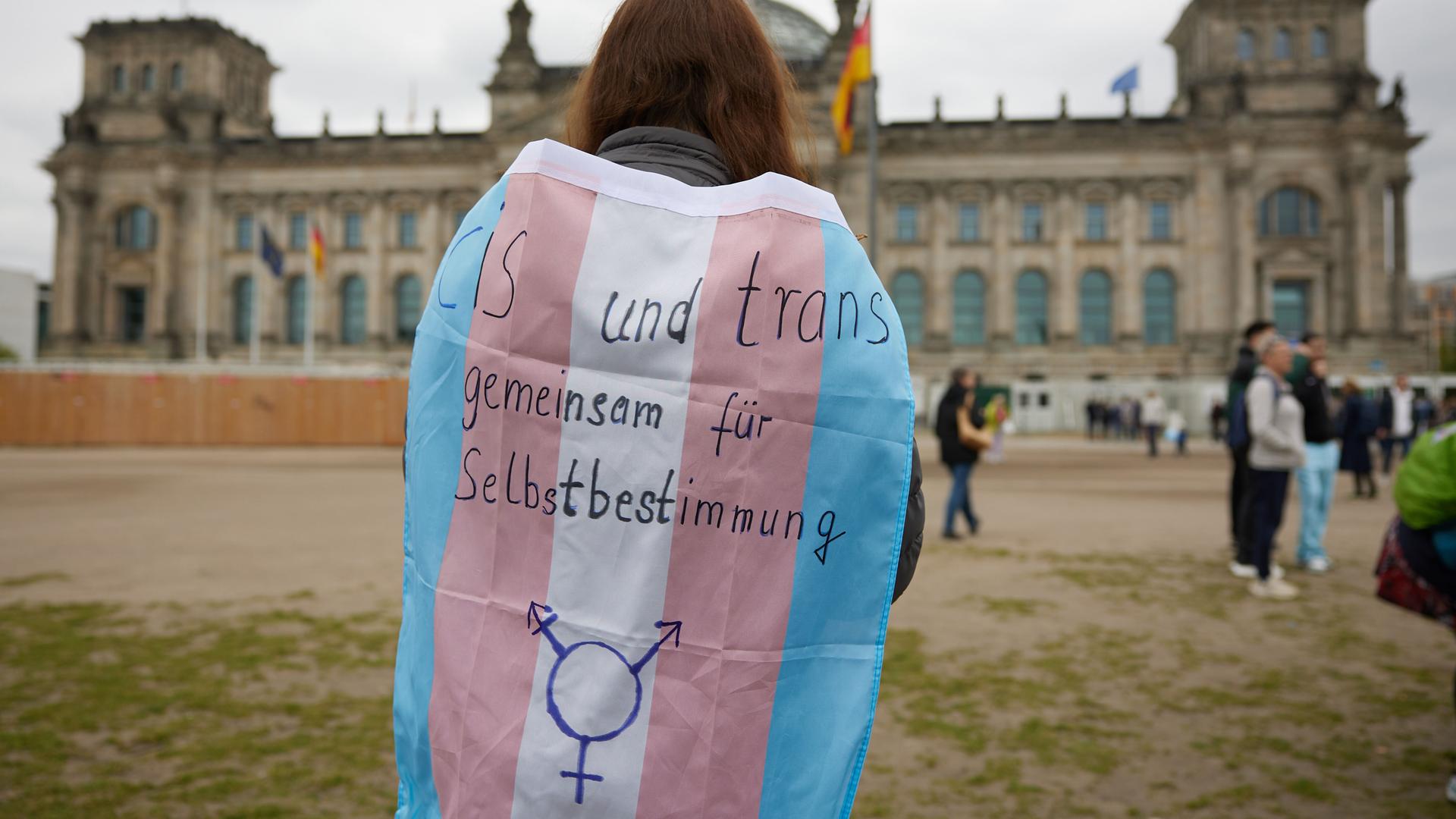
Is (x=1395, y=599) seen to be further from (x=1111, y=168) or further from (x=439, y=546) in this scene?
(x=1111, y=168)

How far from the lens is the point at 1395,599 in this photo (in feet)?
13.3

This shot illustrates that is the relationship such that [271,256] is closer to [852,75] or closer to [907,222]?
[852,75]

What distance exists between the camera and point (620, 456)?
1555 mm

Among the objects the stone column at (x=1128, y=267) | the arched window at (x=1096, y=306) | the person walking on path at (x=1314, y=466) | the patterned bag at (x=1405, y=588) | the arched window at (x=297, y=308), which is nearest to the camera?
the patterned bag at (x=1405, y=588)

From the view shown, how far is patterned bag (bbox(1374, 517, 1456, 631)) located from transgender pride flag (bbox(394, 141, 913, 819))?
140 inches

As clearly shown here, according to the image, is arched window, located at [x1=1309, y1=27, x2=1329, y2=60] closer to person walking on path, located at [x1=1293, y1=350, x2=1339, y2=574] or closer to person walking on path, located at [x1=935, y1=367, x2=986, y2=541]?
person walking on path, located at [x1=935, y1=367, x2=986, y2=541]

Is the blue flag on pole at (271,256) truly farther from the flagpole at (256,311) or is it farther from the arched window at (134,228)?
the arched window at (134,228)

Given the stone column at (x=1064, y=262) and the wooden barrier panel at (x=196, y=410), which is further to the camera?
the stone column at (x=1064, y=262)

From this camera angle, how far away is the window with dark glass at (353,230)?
5628cm

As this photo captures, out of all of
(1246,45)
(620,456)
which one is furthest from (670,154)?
(1246,45)

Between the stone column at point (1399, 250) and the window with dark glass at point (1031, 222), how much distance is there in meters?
18.7

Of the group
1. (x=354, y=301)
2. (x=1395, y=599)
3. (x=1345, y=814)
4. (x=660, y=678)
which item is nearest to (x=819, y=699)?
(x=660, y=678)

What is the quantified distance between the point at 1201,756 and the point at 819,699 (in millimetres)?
3333

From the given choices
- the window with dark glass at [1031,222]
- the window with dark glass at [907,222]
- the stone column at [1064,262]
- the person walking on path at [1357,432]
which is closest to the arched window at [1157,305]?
the stone column at [1064,262]
